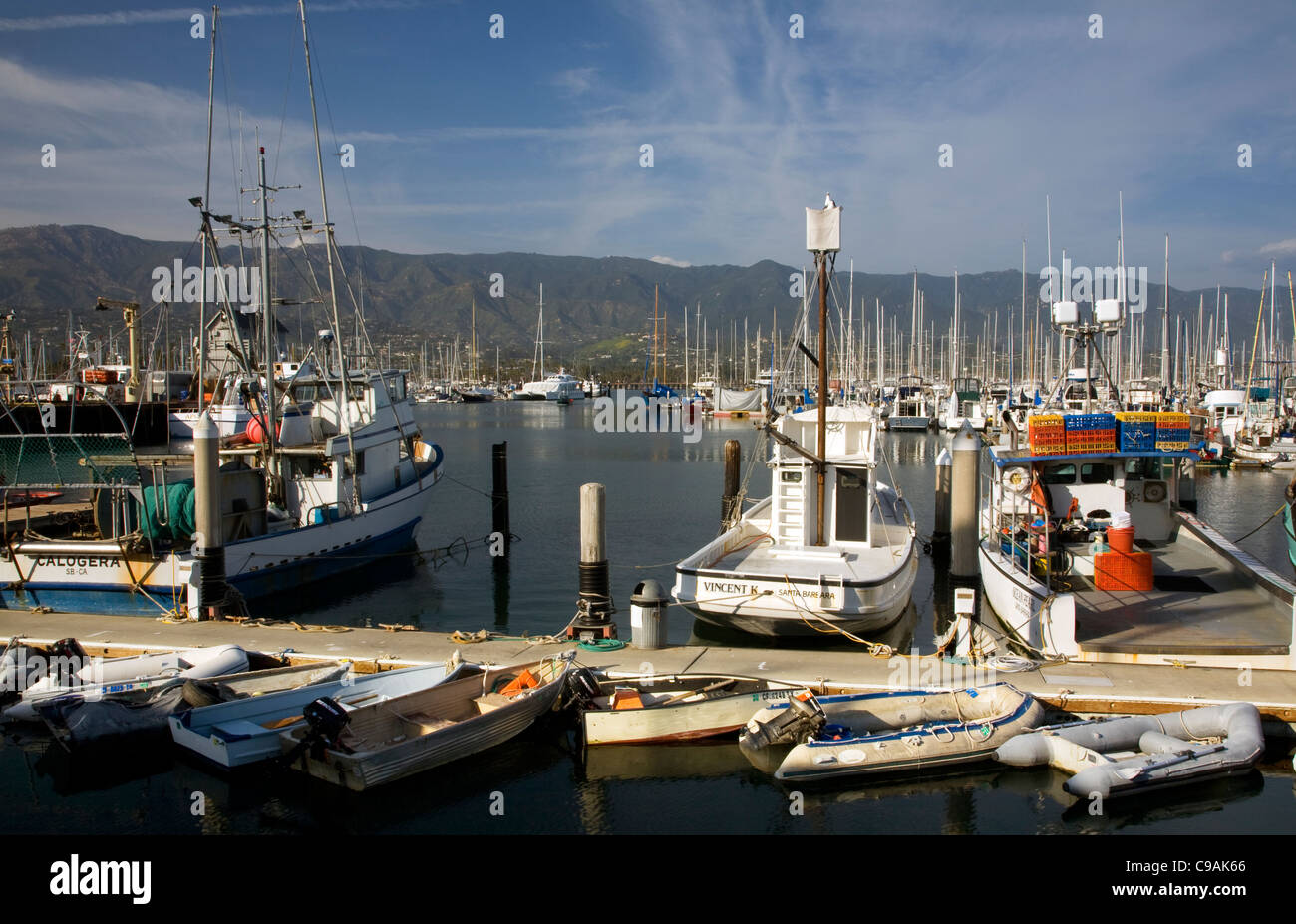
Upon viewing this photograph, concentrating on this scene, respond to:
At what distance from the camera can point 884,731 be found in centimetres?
1187

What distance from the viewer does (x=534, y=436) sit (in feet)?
274

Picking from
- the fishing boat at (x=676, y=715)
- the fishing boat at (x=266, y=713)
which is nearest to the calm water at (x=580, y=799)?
the fishing boat at (x=676, y=715)

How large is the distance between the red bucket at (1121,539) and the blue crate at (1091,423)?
8.09 ft

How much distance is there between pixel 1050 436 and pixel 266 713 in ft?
48.0

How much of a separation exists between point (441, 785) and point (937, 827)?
5919mm

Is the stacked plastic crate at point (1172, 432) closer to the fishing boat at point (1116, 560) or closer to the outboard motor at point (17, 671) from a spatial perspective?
the fishing boat at point (1116, 560)

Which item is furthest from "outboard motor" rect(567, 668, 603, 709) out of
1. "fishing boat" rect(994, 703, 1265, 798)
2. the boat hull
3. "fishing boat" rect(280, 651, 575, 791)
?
"fishing boat" rect(994, 703, 1265, 798)

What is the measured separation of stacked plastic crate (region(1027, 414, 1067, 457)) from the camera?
58.9ft

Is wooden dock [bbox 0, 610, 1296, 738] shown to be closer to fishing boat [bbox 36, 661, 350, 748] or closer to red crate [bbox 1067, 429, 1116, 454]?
fishing boat [bbox 36, 661, 350, 748]

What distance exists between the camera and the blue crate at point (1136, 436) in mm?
17922

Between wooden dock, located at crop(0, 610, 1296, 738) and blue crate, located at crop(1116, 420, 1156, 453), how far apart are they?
621cm

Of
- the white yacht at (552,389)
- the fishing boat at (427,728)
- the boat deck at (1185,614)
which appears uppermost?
the white yacht at (552,389)
